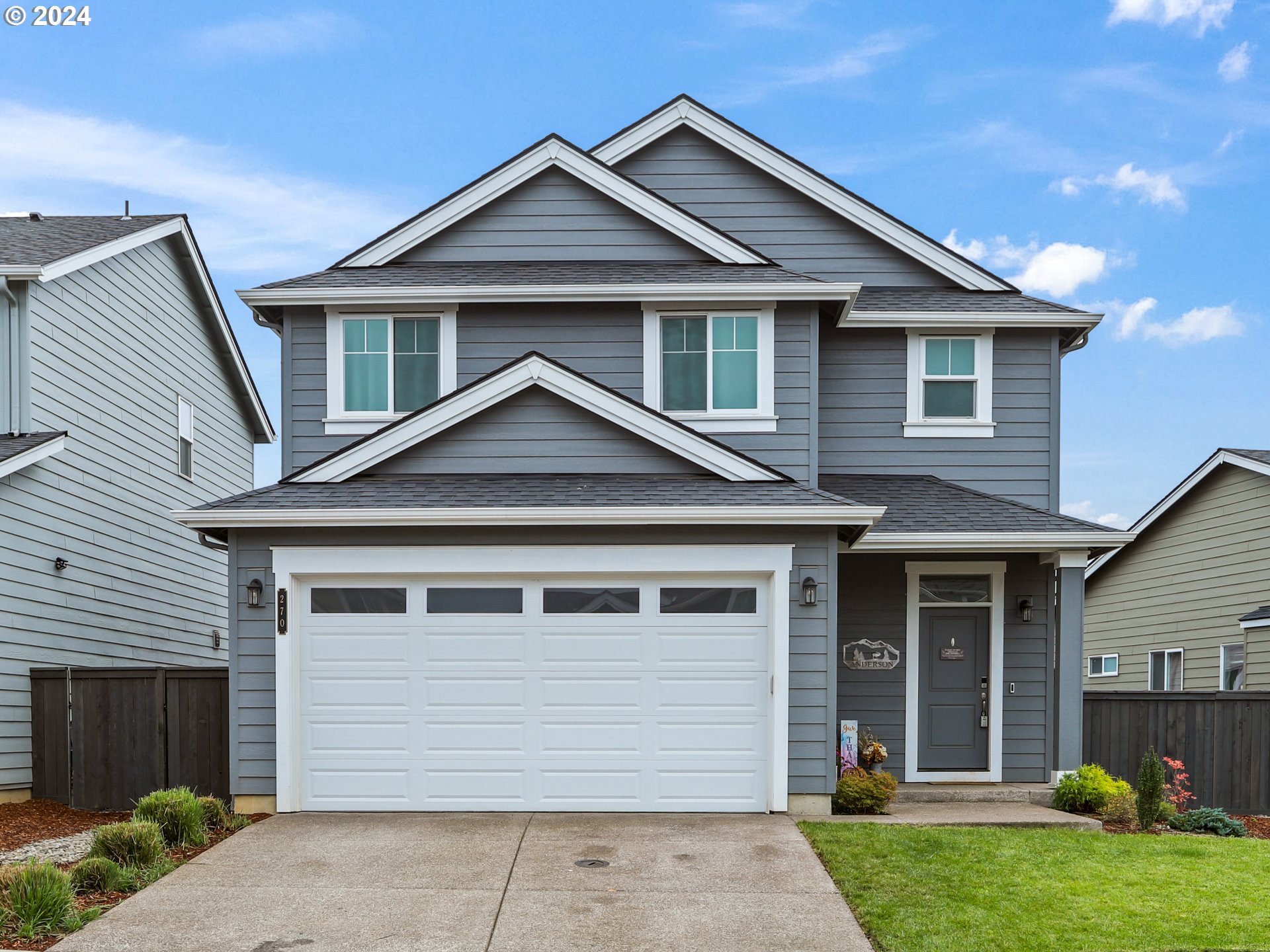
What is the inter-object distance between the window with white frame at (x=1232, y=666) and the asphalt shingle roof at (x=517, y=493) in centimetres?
992

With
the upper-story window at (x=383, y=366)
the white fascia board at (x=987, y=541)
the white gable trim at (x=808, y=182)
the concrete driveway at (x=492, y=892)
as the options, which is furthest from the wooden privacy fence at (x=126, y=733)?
the white gable trim at (x=808, y=182)

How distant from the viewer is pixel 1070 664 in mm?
12023

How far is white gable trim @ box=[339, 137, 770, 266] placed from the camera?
13258 millimetres

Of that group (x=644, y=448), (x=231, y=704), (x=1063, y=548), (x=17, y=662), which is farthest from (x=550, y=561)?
(x=17, y=662)

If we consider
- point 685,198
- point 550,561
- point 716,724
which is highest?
point 685,198

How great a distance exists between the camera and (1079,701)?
12094mm

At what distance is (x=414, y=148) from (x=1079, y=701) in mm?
13606

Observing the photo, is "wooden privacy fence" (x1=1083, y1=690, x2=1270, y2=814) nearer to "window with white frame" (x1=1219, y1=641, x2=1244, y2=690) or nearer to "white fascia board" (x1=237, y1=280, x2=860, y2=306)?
"window with white frame" (x1=1219, y1=641, x2=1244, y2=690)

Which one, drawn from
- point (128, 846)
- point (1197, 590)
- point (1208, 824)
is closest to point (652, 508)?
point (128, 846)

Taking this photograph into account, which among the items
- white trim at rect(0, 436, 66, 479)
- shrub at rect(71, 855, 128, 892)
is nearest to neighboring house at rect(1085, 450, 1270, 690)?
shrub at rect(71, 855, 128, 892)

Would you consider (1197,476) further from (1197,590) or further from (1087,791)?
(1087,791)

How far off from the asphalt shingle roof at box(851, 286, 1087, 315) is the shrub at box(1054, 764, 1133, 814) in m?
5.63

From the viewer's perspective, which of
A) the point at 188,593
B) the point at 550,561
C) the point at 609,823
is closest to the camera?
the point at 609,823

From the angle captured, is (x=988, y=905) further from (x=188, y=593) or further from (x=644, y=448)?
(x=188, y=593)
